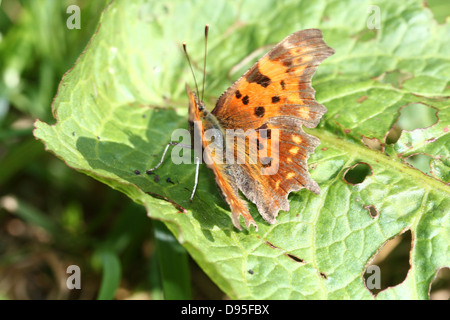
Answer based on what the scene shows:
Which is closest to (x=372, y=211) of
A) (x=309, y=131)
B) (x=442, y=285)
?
(x=309, y=131)

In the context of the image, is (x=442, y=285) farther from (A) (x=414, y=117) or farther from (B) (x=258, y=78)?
(B) (x=258, y=78)

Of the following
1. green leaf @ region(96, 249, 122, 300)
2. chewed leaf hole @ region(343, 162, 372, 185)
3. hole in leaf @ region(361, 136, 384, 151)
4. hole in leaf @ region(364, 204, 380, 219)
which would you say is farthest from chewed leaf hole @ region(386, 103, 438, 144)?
green leaf @ region(96, 249, 122, 300)

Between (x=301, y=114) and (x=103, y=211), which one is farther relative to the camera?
(x=103, y=211)

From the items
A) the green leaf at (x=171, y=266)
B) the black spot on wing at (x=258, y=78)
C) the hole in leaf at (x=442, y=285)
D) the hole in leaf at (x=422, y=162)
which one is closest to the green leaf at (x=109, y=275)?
the green leaf at (x=171, y=266)

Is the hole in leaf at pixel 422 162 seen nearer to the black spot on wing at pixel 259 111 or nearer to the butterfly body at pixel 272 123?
the butterfly body at pixel 272 123

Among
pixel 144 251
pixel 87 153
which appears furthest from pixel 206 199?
pixel 144 251
